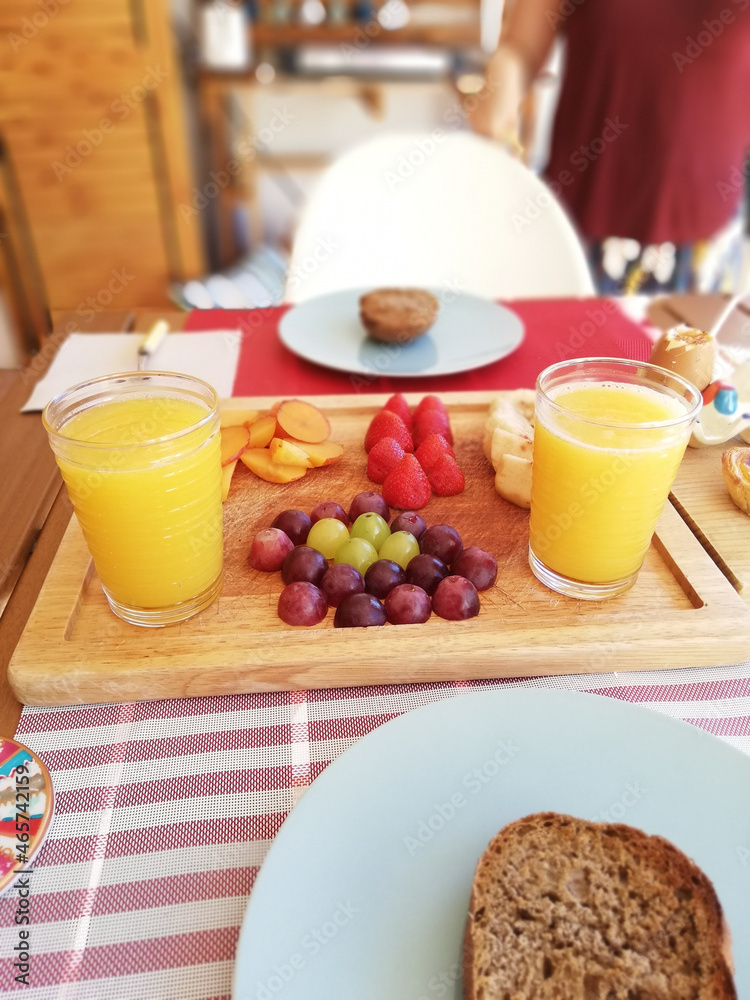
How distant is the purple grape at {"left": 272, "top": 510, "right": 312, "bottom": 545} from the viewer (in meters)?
0.90

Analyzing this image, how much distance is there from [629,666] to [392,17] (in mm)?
4688

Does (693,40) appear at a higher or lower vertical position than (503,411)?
higher

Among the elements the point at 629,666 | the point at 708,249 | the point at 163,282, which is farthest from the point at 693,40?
the point at 163,282

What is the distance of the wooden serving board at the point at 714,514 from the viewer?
875 millimetres

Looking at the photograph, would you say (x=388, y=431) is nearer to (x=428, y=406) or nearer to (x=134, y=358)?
(x=428, y=406)

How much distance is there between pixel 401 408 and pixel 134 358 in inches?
22.9

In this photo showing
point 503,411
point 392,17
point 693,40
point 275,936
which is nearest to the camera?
point 275,936

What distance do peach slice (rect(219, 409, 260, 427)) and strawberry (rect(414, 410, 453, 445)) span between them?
0.26 metres

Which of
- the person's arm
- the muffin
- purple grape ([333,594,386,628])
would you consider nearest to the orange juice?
purple grape ([333,594,386,628])

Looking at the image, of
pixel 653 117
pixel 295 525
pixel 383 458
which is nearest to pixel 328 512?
pixel 295 525

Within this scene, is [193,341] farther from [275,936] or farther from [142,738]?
[275,936]

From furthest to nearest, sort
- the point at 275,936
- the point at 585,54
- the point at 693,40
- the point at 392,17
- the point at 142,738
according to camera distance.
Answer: the point at 392,17
the point at 585,54
the point at 693,40
the point at 142,738
the point at 275,936

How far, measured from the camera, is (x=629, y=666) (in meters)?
0.77

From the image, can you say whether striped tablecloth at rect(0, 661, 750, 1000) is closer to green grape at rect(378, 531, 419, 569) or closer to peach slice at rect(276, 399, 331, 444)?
green grape at rect(378, 531, 419, 569)
